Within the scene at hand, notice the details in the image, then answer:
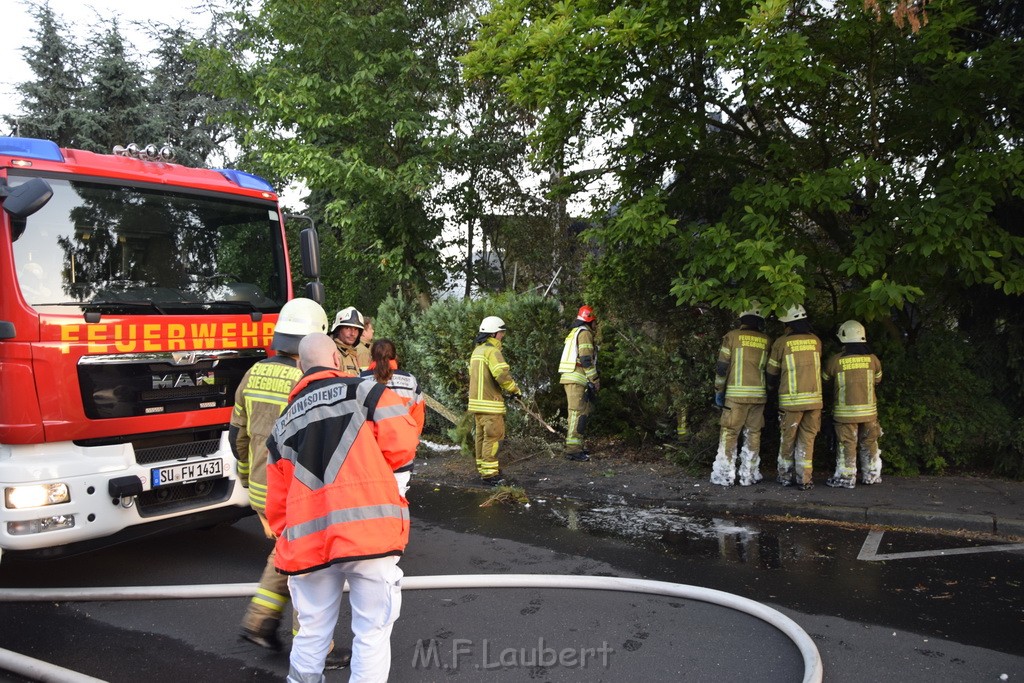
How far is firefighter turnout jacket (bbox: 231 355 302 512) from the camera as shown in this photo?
4090 mm

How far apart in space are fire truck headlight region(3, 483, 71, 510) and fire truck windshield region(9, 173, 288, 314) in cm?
112

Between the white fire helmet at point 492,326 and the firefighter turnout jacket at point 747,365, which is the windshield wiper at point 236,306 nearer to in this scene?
the white fire helmet at point 492,326

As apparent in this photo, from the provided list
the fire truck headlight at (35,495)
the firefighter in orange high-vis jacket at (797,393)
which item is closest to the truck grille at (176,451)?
the fire truck headlight at (35,495)

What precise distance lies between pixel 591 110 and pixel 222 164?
21641 millimetres

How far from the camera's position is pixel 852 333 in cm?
736

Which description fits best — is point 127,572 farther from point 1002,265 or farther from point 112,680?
point 1002,265

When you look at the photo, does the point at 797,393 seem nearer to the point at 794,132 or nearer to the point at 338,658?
the point at 794,132

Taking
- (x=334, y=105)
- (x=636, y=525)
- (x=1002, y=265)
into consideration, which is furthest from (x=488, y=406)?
(x=334, y=105)

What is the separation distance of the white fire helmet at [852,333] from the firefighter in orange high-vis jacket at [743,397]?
2.30 feet

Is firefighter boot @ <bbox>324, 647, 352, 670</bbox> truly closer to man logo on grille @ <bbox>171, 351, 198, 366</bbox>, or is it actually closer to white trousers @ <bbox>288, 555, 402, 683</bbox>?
white trousers @ <bbox>288, 555, 402, 683</bbox>

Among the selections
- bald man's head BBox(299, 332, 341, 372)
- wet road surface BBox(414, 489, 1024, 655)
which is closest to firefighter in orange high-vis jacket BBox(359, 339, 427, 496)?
wet road surface BBox(414, 489, 1024, 655)

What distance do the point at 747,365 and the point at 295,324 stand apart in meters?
4.98

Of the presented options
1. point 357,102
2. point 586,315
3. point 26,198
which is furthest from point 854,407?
point 357,102

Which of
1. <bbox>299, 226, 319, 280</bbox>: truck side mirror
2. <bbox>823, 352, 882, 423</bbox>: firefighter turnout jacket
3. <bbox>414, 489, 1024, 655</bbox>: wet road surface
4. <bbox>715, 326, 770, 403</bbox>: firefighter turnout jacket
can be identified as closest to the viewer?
<bbox>414, 489, 1024, 655</bbox>: wet road surface
